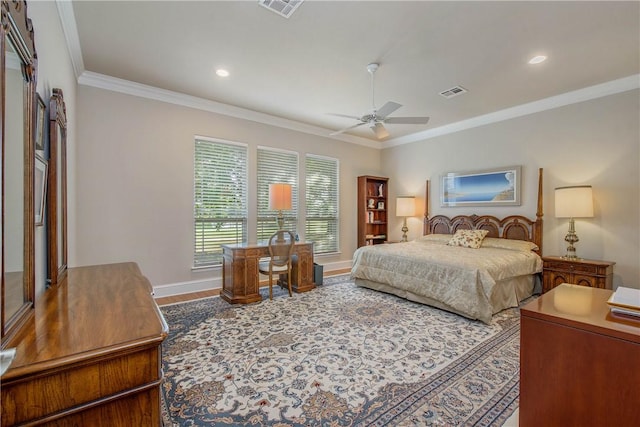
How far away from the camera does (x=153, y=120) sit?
404 cm

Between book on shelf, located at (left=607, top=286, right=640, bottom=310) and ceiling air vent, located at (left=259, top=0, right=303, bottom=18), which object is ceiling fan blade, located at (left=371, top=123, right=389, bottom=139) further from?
book on shelf, located at (left=607, top=286, right=640, bottom=310)

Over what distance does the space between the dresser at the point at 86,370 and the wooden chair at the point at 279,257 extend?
2791 millimetres

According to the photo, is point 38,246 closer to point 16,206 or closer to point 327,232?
point 16,206

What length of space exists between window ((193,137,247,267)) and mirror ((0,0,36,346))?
322 cm

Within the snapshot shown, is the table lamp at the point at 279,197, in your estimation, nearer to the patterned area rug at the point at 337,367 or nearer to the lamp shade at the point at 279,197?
the lamp shade at the point at 279,197

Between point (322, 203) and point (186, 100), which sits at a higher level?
point (186, 100)

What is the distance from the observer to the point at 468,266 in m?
3.31

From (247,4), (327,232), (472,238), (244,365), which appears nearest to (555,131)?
(472,238)

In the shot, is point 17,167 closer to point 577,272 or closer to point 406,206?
point 577,272

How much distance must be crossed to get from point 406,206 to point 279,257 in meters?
2.98

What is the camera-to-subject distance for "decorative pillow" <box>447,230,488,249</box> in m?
4.54

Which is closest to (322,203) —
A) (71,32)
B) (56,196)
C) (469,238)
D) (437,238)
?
(437,238)

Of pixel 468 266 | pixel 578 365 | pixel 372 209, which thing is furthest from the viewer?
pixel 372 209

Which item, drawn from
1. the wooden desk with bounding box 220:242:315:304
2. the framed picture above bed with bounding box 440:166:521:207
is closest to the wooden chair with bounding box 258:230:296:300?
the wooden desk with bounding box 220:242:315:304
